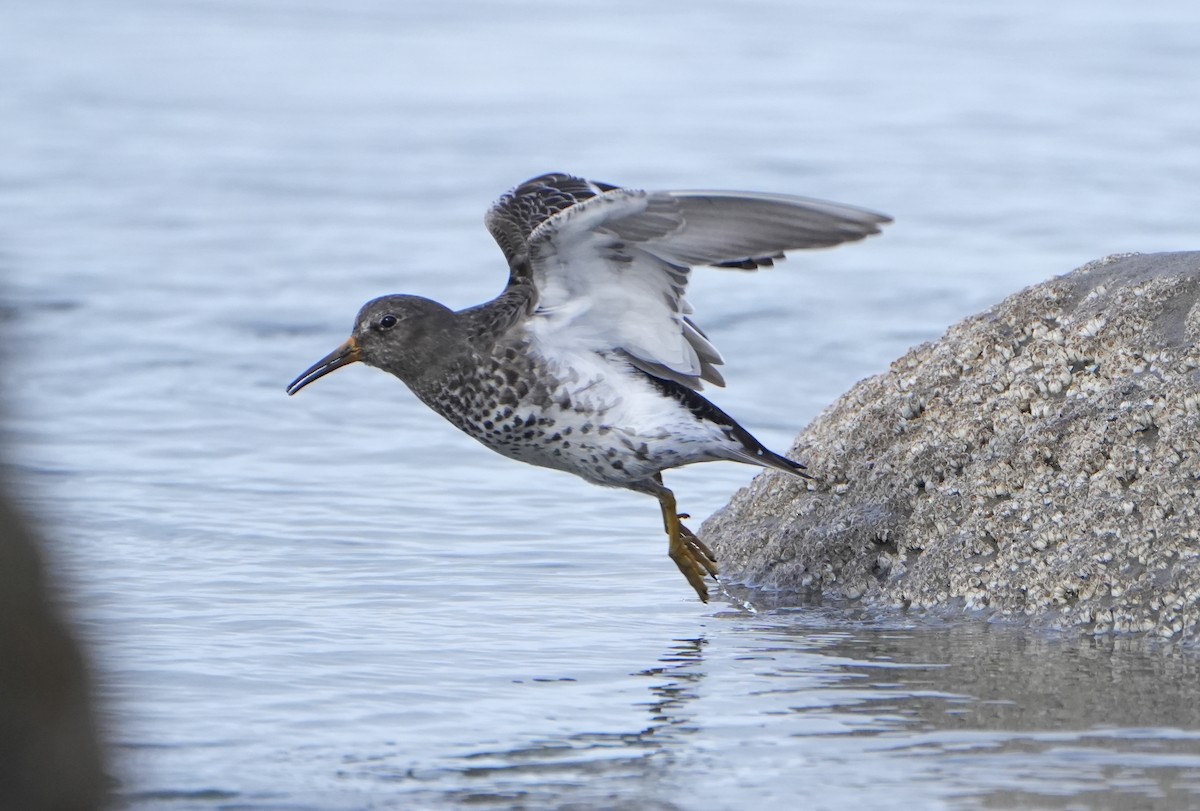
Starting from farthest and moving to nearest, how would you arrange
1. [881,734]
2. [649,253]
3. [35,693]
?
[649,253], [881,734], [35,693]

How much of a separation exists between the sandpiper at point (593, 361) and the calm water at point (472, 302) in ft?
1.73

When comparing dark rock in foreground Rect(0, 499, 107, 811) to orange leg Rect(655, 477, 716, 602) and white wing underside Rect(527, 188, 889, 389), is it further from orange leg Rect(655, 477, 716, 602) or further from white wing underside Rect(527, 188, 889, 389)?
orange leg Rect(655, 477, 716, 602)

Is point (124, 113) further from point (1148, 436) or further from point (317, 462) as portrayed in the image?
point (1148, 436)

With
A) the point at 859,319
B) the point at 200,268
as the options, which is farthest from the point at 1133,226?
the point at 200,268

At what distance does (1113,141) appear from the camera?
17812 millimetres

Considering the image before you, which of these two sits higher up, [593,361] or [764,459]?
[593,361]

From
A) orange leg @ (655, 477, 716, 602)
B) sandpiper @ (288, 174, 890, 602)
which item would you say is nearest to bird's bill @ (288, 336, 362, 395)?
sandpiper @ (288, 174, 890, 602)

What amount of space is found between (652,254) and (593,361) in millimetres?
576

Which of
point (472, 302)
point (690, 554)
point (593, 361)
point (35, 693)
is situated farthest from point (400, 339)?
point (472, 302)

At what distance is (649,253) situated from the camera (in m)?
6.30

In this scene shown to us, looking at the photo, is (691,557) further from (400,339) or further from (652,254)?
(400,339)

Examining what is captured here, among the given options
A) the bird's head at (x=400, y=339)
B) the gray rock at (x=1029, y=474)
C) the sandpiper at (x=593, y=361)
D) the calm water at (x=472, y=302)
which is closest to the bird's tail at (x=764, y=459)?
the sandpiper at (x=593, y=361)

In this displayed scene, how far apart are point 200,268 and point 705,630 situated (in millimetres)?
8635

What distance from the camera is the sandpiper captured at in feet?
20.7
